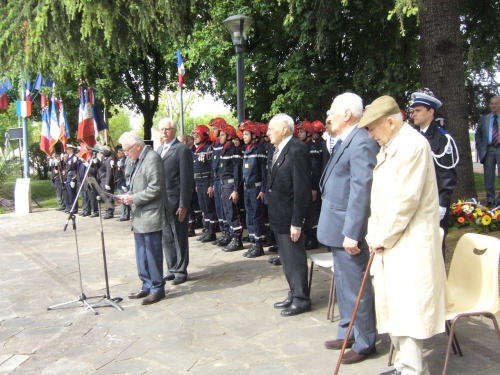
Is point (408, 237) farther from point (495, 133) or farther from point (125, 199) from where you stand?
point (495, 133)

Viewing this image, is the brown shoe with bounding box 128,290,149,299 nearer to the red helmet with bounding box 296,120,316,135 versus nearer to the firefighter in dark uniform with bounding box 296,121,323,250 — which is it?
the firefighter in dark uniform with bounding box 296,121,323,250

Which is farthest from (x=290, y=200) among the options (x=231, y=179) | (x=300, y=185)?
(x=231, y=179)

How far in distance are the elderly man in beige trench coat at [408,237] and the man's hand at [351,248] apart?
417mm

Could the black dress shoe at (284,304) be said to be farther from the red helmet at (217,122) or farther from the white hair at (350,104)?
the red helmet at (217,122)

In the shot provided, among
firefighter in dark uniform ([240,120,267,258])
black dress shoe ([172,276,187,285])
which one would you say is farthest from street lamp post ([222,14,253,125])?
black dress shoe ([172,276,187,285])

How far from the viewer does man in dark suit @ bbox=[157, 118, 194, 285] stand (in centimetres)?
633

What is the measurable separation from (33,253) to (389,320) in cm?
765

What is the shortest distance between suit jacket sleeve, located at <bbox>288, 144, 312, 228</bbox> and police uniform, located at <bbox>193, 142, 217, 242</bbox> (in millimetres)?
4739

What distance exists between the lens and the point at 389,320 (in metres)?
3.35

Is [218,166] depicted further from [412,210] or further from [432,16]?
[412,210]

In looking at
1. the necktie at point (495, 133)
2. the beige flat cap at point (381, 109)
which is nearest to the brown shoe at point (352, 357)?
the beige flat cap at point (381, 109)

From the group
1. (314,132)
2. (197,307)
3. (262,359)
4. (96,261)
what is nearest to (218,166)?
(314,132)

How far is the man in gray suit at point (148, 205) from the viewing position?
18.5 feet

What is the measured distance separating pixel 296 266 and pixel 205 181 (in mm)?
4974
